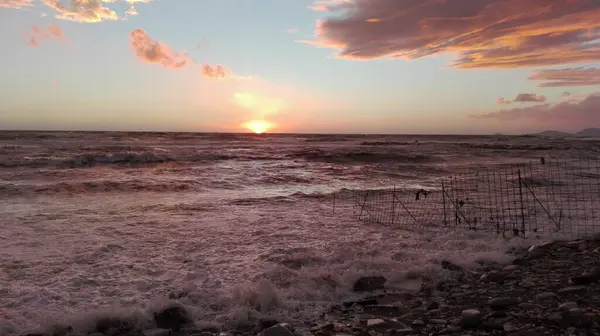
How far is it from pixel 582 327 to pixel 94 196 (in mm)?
13705

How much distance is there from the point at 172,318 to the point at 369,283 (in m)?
2.70

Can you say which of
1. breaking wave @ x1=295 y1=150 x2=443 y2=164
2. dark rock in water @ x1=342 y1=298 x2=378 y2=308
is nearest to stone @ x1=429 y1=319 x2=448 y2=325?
dark rock in water @ x1=342 y1=298 x2=378 y2=308

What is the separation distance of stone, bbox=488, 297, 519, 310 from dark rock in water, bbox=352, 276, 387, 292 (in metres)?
1.46

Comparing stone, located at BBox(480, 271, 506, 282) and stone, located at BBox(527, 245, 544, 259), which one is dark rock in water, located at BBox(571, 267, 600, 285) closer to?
stone, located at BBox(480, 271, 506, 282)

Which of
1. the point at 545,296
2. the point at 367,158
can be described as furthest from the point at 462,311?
the point at 367,158

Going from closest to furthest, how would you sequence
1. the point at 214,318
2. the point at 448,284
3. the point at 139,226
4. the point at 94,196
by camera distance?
the point at 214,318
the point at 448,284
the point at 139,226
the point at 94,196

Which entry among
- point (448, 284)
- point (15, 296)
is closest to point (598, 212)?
point (448, 284)

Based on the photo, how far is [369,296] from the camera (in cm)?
546

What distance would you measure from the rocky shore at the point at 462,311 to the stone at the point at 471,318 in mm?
10

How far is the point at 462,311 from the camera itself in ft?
15.4

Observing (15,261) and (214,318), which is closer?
(214,318)

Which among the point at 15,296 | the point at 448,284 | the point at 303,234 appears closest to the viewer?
the point at 15,296

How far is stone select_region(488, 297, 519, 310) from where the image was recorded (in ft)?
15.6

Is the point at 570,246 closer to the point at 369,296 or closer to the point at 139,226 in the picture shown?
the point at 369,296
